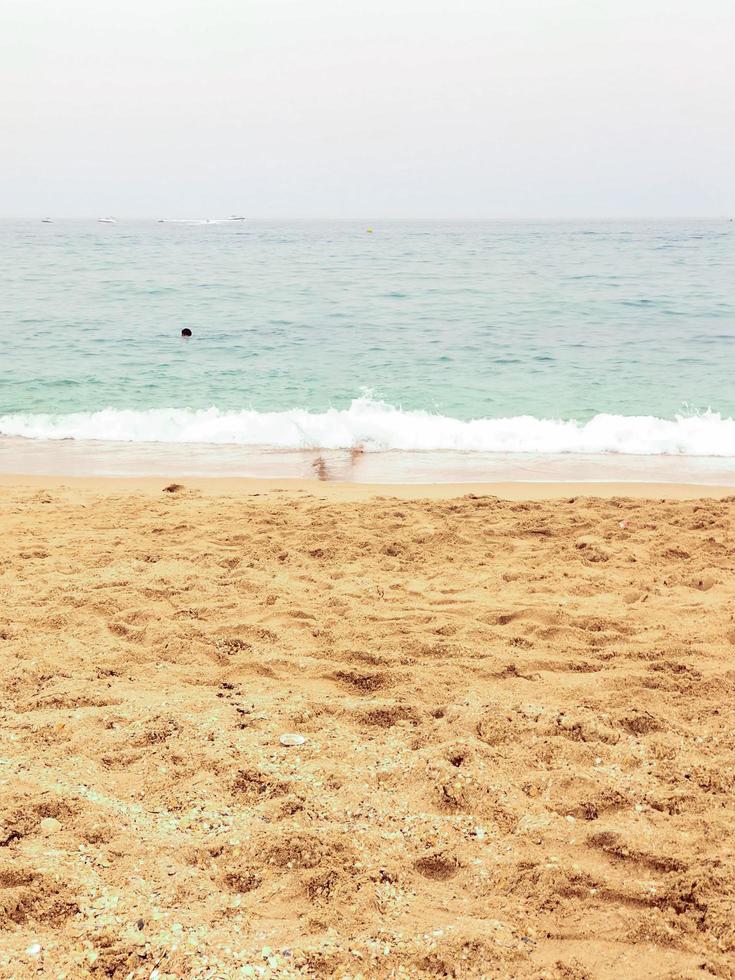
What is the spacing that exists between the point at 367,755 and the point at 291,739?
32 centimetres

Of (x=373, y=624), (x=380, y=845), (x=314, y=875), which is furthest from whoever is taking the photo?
(x=373, y=624)

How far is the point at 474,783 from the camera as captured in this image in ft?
9.69

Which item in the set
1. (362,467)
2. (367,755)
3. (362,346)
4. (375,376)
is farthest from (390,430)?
(367,755)

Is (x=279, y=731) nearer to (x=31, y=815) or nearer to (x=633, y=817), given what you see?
(x=31, y=815)

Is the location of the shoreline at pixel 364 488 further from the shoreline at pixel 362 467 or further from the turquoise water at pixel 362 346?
the turquoise water at pixel 362 346

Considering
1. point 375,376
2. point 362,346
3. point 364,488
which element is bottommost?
point 364,488

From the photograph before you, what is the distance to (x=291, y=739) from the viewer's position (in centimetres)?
329

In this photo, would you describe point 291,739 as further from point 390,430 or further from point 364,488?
point 390,430

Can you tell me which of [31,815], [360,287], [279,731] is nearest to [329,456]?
[279,731]

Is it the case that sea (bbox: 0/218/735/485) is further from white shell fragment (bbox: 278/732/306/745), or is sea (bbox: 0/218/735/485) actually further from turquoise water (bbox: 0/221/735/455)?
white shell fragment (bbox: 278/732/306/745)

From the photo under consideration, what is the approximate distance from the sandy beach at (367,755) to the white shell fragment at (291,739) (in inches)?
1.2

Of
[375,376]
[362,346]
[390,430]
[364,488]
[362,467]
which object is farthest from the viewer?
[362,346]

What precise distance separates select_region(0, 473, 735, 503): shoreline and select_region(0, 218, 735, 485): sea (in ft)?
1.60

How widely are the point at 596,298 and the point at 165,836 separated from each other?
892 inches
